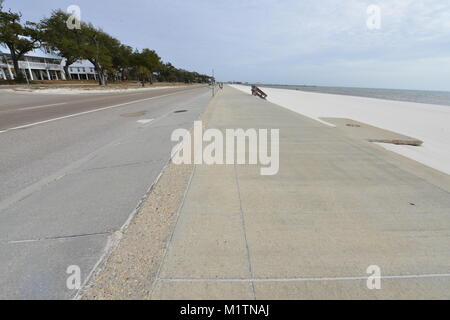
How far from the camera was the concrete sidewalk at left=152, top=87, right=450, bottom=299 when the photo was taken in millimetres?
1788

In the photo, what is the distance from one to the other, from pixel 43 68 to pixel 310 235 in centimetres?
9738

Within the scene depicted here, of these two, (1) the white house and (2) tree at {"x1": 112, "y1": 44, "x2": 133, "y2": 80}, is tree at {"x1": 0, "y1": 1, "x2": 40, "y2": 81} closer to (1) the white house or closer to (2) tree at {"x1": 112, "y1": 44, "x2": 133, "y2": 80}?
(1) the white house

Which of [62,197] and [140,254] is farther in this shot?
[62,197]

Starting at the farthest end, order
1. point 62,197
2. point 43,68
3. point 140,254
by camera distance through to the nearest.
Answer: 1. point 43,68
2. point 62,197
3. point 140,254

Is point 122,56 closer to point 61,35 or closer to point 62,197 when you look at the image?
point 61,35

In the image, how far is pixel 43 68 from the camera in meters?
71.9

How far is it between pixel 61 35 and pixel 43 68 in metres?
31.4

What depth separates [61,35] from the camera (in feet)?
164

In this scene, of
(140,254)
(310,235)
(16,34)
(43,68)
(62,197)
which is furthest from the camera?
(43,68)

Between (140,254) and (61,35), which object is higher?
(61,35)

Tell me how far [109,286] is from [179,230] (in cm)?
82

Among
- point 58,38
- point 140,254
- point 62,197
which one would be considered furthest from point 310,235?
point 58,38
